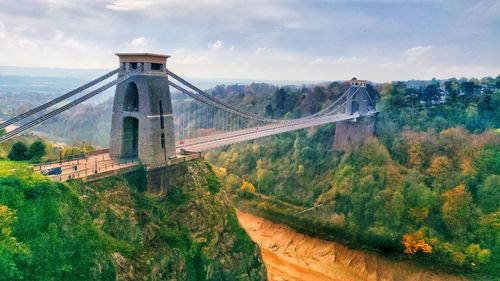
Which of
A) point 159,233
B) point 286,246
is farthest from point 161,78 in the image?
point 286,246

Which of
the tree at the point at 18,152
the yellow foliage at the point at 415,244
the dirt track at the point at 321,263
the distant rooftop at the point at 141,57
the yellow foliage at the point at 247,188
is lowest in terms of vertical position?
the dirt track at the point at 321,263

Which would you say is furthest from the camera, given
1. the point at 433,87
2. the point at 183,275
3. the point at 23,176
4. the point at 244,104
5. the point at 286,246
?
the point at 244,104

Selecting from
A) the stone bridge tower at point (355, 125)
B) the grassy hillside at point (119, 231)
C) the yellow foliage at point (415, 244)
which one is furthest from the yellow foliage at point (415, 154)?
the grassy hillside at point (119, 231)

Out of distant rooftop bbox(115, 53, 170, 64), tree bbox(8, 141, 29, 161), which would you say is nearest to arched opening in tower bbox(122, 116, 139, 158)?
distant rooftop bbox(115, 53, 170, 64)

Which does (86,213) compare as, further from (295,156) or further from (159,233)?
(295,156)

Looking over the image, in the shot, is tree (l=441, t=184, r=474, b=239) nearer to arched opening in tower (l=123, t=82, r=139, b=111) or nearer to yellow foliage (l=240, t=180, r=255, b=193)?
yellow foliage (l=240, t=180, r=255, b=193)

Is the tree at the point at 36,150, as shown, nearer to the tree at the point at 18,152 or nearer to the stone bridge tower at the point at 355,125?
the tree at the point at 18,152
